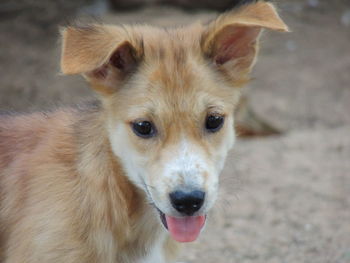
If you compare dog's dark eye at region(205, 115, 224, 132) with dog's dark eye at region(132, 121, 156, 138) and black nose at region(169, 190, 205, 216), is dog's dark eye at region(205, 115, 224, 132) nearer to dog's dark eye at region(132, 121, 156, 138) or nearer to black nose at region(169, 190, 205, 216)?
dog's dark eye at region(132, 121, 156, 138)

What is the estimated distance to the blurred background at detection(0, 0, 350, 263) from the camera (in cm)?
664

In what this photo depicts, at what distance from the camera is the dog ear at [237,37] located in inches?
169

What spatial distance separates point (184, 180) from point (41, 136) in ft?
4.50

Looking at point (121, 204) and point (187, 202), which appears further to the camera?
point (121, 204)

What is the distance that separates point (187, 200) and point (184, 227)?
0.35 m

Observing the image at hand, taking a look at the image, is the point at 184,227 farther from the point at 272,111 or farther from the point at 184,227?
the point at 272,111

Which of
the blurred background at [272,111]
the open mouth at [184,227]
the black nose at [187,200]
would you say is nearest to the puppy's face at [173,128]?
the black nose at [187,200]

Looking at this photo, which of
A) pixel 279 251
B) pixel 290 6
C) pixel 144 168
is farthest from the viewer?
pixel 290 6

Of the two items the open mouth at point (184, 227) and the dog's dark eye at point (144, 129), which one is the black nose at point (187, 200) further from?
the dog's dark eye at point (144, 129)

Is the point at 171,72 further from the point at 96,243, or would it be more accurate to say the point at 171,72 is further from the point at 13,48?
the point at 13,48

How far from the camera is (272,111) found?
408 inches

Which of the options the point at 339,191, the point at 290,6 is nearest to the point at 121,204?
the point at 339,191

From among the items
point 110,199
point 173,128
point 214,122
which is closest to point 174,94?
point 173,128

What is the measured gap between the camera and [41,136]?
193 inches
